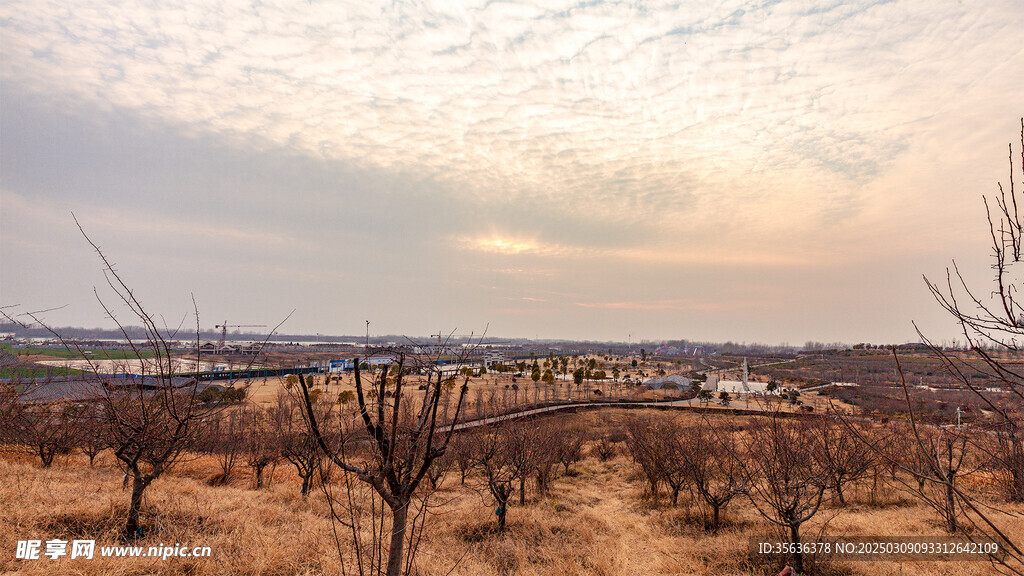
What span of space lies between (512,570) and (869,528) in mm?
8987

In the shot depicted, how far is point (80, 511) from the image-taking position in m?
7.69

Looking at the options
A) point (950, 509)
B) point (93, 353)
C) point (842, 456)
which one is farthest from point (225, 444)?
point (950, 509)

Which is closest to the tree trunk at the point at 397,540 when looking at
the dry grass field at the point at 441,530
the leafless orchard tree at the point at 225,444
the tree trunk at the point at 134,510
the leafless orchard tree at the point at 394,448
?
the leafless orchard tree at the point at 394,448

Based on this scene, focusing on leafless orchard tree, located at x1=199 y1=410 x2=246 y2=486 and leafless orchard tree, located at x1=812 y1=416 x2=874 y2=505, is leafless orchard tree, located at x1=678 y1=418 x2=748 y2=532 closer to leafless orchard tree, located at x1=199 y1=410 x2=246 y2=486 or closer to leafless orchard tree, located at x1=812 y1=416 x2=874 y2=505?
leafless orchard tree, located at x1=812 y1=416 x2=874 y2=505

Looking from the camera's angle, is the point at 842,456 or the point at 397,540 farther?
the point at 842,456

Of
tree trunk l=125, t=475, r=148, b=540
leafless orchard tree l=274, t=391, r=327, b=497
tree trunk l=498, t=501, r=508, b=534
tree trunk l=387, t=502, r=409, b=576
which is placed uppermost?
tree trunk l=387, t=502, r=409, b=576

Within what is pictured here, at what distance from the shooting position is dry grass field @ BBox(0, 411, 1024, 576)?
712cm

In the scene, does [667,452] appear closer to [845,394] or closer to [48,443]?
[48,443]

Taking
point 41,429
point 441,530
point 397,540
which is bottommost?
point 441,530

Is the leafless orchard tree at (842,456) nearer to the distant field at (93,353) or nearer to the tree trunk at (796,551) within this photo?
the tree trunk at (796,551)

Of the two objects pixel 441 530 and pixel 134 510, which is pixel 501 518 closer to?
pixel 441 530

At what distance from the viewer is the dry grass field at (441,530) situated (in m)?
7.12

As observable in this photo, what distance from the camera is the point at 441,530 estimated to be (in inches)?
421

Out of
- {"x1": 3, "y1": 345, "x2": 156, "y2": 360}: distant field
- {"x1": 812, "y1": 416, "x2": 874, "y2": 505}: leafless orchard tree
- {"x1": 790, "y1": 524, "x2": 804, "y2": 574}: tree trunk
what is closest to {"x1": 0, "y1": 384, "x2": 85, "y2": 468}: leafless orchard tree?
{"x1": 3, "y1": 345, "x2": 156, "y2": 360}: distant field
